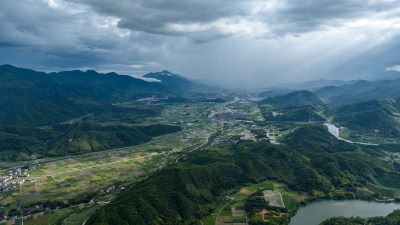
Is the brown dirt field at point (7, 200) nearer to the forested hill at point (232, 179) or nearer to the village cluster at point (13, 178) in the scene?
the village cluster at point (13, 178)

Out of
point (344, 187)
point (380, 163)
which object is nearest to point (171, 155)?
point (344, 187)

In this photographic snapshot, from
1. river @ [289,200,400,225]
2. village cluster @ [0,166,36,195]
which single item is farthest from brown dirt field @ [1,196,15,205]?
river @ [289,200,400,225]

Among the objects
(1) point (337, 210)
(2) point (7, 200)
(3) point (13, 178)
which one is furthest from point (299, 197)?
(3) point (13, 178)

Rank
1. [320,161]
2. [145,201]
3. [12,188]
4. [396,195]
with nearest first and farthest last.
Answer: [145,201]
[396,195]
[12,188]
[320,161]

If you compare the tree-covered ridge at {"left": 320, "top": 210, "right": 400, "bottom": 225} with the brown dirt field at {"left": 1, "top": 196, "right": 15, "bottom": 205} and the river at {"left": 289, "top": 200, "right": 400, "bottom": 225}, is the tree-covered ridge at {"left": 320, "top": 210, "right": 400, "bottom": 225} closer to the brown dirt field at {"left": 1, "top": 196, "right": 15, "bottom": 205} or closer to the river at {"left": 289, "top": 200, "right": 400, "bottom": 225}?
the river at {"left": 289, "top": 200, "right": 400, "bottom": 225}

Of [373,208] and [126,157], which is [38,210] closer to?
[126,157]

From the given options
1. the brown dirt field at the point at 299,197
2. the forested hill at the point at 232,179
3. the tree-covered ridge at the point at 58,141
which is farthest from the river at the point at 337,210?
the tree-covered ridge at the point at 58,141
